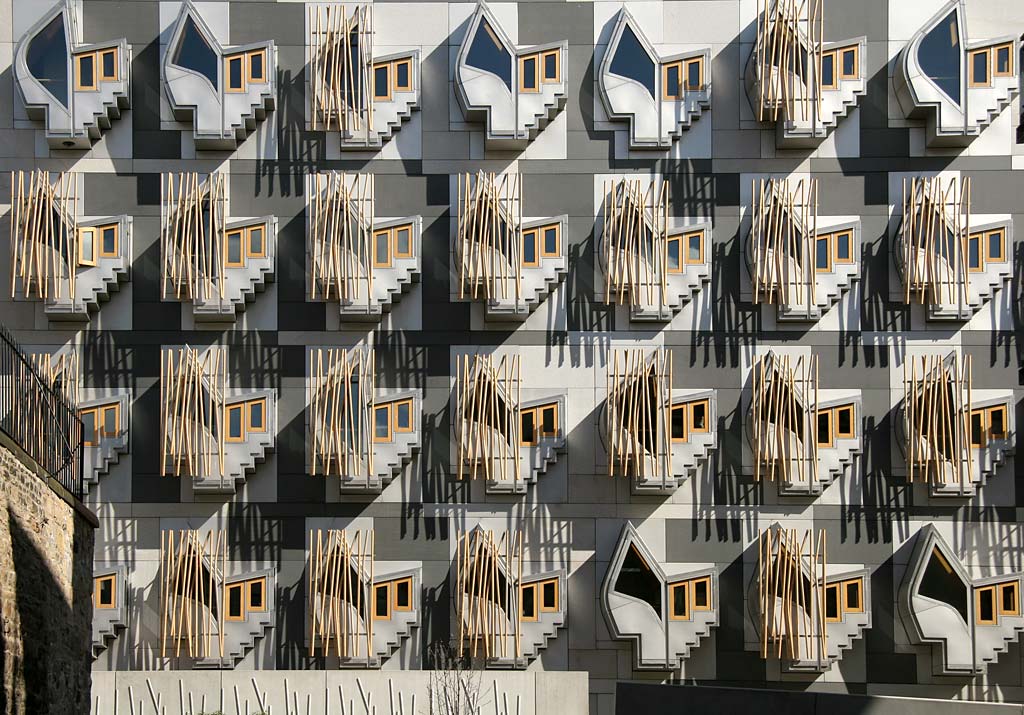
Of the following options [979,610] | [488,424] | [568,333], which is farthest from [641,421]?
[979,610]

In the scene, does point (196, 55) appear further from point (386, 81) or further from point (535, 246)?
point (535, 246)

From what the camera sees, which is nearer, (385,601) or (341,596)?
(341,596)

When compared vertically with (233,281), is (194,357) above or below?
below

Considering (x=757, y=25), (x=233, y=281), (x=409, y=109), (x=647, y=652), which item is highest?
(x=757, y=25)

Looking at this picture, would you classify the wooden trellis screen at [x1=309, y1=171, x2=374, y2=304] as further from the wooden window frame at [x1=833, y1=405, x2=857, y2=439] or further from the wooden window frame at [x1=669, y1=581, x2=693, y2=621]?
the wooden window frame at [x1=833, y1=405, x2=857, y2=439]

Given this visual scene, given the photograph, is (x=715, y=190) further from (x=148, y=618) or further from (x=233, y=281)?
(x=148, y=618)

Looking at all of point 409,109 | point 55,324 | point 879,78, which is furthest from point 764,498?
point 55,324

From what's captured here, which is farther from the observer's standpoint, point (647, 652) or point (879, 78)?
point (879, 78)

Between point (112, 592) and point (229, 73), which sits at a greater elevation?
point (229, 73)

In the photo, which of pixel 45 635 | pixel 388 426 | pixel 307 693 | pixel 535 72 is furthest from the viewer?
pixel 535 72
